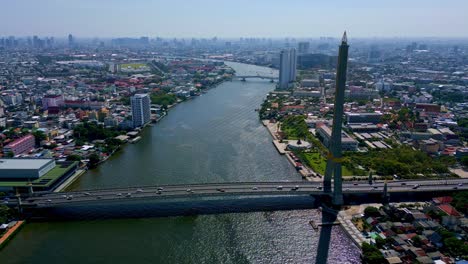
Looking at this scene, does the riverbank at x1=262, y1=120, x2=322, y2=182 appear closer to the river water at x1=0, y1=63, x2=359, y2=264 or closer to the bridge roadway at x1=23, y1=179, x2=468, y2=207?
the river water at x1=0, y1=63, x2=359, y2=264

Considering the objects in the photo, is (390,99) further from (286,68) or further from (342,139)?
(342,139)

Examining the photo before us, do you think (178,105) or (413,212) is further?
(178,105)

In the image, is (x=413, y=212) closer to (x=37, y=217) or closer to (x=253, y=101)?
(x=37, y=217)

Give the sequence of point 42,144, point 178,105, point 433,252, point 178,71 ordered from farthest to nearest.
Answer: point 178,71
point 178,105
point 42,144
point 433,252

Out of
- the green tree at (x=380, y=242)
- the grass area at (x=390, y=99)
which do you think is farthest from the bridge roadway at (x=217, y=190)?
the grass area at (x=390, y=99)

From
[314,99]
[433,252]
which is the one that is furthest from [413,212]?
[314,99]

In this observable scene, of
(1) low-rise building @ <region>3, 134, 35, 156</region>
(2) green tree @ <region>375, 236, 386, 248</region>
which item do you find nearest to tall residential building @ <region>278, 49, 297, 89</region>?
(1) low-rise building @ <region>3, 134, 35, 156</region>
